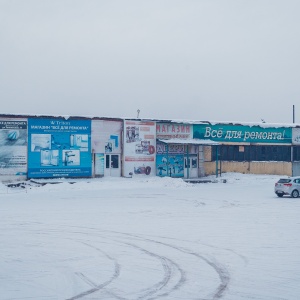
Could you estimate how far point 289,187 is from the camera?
30828 mm

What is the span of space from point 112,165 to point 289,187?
57.8 ft

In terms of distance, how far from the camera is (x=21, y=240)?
14.7 metres

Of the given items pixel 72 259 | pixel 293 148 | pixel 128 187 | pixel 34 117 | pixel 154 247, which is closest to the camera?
pixel 72 259

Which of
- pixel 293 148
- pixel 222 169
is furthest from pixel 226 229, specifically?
pixel 293 148

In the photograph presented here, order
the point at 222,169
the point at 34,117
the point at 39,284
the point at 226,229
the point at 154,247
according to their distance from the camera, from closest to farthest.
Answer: the point at 39,284 → the point at 154,247 → the point at 226,229 → the point at 34,117 → the point at 222,169

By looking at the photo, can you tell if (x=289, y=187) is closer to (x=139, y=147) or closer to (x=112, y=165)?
(x=139, y=147)

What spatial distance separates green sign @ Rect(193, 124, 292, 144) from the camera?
162ft

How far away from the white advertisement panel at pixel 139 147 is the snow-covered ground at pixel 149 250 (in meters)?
18.5

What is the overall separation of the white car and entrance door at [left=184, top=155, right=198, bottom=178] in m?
16.6

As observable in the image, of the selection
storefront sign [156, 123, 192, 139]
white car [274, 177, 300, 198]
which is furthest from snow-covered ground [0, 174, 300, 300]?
storefront sign [156, 123, 192, 139]

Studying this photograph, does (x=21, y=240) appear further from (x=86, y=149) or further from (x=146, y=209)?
(x=86, y=149)

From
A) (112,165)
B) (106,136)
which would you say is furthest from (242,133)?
(106,136)

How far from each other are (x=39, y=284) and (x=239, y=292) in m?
3.72

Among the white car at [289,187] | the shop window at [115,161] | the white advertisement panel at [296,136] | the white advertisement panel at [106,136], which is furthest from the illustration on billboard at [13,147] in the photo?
the white advertisement panel at [296,136]
